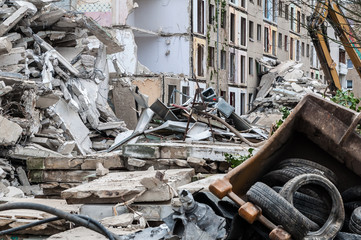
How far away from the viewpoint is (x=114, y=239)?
177 inches

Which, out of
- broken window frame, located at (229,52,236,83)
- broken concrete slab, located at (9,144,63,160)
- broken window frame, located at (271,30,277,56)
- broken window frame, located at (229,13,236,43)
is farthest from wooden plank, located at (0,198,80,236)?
broken window frame, located at (271,30,277,56)

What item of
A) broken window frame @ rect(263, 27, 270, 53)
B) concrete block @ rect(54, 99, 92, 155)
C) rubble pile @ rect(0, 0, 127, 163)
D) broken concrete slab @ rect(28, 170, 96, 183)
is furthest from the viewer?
broken window frame @ rect(263, 27, 270, 53)

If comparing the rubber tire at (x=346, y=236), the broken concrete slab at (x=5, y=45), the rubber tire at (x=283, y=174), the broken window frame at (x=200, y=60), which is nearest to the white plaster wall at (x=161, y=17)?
the broken window frame at (x=200, y=60)

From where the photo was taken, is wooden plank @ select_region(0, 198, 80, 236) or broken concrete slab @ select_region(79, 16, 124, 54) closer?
wooden plank @ select_region(0, 198, 80, 236)

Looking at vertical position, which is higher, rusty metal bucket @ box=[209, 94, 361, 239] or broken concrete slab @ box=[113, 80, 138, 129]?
rusty metal bucket @ box=[209, 94, 361, 239]

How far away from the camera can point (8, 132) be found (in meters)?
13.3

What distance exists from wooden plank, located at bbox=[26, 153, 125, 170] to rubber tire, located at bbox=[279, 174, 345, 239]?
15.5 ft

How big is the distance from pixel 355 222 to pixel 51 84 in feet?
44.2

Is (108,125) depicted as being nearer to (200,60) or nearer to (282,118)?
(282,118)

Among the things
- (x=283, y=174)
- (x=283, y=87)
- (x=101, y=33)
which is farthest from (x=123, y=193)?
(x=283, y=87)

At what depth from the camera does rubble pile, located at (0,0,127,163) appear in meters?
14.2

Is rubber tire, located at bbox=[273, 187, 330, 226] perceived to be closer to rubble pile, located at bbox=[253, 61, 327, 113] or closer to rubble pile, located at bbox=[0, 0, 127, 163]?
rubble pile, located at bbox=[0, 0, 127, 163]

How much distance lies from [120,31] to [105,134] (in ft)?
48.0

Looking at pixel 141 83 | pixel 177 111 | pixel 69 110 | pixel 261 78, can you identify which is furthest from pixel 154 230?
pixel 261 78
